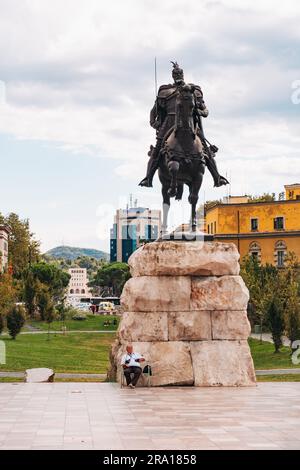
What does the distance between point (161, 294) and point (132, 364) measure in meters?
1.51

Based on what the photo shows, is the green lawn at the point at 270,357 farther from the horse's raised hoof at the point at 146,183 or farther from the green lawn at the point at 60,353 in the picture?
the horse's raised hoof at the point at 146,183

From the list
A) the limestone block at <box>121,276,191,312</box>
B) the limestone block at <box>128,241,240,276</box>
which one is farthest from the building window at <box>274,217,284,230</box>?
the limestone block at <box>121,276,191,312</box>

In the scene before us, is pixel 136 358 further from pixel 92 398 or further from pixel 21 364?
pixel 21 364

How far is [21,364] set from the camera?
29156 millimetres

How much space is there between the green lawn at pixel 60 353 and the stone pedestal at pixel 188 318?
1243cm

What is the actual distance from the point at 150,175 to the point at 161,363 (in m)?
4.52

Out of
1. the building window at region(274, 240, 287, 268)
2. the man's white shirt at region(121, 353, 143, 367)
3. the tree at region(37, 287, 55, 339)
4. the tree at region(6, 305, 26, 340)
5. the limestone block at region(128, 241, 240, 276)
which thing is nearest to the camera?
the man's white shirt at region(121, 353, 143, 367)

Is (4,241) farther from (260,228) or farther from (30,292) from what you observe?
(30,292)

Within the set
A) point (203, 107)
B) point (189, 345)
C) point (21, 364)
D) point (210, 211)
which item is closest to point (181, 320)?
point (189, 345)

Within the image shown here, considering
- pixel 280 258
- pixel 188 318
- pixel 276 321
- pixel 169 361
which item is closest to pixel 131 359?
pixel 169 361

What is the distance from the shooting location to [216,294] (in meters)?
15.5

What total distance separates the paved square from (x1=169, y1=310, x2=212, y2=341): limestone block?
3.39ft

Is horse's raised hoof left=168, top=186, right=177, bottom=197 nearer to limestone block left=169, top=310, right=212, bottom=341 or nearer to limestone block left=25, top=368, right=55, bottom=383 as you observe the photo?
limestone block left=169, top=310, right=212, bottom=341

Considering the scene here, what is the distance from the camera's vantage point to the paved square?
8.76 m
